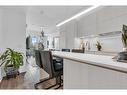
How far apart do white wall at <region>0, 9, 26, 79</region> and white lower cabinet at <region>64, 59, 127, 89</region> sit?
3.05 meters

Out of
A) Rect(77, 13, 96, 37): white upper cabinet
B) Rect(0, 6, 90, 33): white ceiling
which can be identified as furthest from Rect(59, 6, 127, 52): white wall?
Rect(0, 6, 90, 33): white ceiling

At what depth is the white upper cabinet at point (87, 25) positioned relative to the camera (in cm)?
534

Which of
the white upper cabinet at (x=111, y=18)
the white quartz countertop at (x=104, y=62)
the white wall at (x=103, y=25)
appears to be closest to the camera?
the white quartz countertop at (x=104, y=62)

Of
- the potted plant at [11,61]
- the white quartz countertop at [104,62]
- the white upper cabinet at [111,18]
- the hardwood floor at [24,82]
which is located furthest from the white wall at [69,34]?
the white quartz countertop at [104,62]

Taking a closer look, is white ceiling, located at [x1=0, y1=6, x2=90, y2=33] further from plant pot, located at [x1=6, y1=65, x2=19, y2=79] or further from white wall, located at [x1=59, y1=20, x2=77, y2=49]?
plant pot, located at [x1=6, y1=65, x2=19, y2=79]

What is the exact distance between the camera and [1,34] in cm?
447

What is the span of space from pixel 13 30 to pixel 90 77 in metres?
Result: 3.94

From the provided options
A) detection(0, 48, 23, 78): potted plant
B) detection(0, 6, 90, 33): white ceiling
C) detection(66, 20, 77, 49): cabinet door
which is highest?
detection(0, 6, 90, 33): white ceiling

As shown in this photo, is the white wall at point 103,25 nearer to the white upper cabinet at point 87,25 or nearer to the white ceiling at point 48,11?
the white upper cabinet at point 87,25

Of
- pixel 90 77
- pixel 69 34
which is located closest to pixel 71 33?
pixel 69 34

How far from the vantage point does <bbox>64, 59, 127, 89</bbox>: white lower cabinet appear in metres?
1.20

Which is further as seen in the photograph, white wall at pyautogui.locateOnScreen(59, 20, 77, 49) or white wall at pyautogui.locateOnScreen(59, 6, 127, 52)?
white wall at pyautogui.locateOnScreen(59, 20, 77, 49)

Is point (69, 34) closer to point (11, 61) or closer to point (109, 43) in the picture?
point (109, 43)
